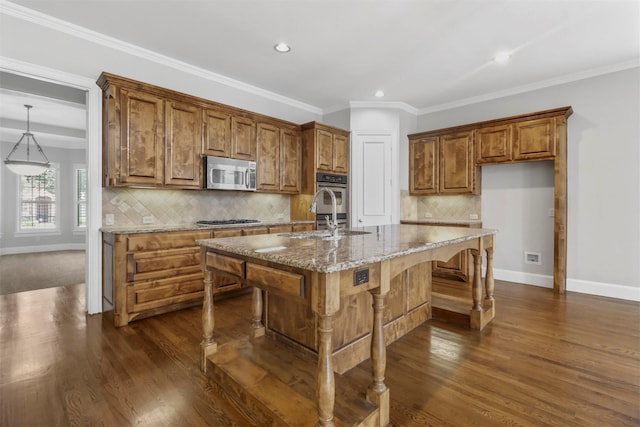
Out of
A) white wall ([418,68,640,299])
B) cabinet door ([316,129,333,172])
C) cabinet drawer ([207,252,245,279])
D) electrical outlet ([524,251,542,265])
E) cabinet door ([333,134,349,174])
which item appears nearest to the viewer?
cabinet drawer ([207,252,245,279])

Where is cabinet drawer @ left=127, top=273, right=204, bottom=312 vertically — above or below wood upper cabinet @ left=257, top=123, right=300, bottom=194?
below

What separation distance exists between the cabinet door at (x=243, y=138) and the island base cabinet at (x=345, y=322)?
7.68ft

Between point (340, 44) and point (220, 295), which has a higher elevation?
point (340, 44)

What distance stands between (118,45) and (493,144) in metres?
4.94

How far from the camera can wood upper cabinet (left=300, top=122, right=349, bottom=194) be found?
472 cm

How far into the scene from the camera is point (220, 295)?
3.68 m

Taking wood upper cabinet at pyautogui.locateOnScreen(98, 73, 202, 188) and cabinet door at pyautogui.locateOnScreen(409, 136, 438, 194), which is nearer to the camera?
wood upper cabinet at pyautogui.locateOnScreen(98, 73, 202, 188)

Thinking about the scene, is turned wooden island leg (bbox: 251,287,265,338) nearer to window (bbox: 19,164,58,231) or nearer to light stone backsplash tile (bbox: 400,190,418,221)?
light stone backsplash tile (bbox: 400,190,418,221)

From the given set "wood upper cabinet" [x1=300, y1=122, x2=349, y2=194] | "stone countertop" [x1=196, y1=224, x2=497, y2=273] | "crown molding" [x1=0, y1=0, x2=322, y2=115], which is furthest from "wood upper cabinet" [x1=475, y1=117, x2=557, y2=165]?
"crown molding" [x1=0, y1=0, x2=322, y2=115]

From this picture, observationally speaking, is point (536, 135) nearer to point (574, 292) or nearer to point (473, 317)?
point (574, 292)

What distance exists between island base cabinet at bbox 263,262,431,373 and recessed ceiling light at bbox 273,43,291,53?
2.68 meters

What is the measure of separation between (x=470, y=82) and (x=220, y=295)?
4.47 metres

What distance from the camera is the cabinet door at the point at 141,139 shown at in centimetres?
312

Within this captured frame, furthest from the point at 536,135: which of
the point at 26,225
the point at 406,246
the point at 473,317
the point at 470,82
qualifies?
the point at 26,225
